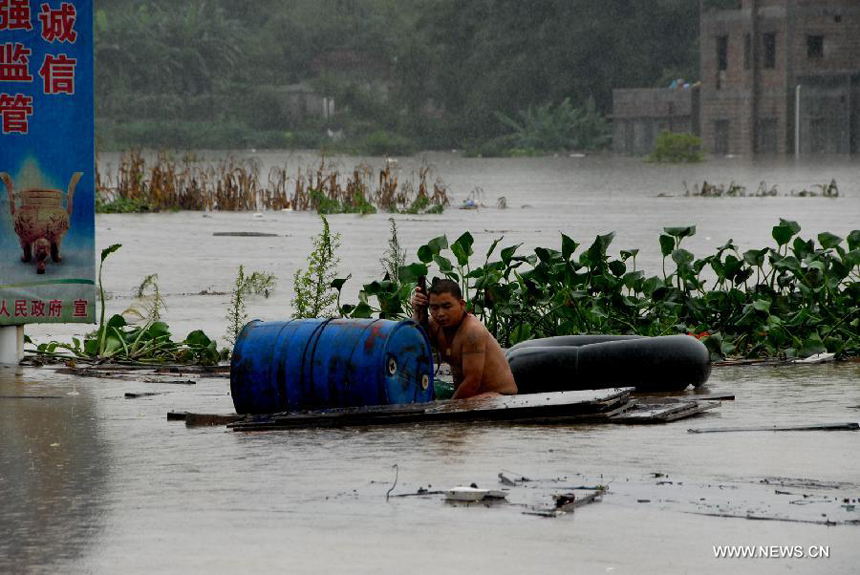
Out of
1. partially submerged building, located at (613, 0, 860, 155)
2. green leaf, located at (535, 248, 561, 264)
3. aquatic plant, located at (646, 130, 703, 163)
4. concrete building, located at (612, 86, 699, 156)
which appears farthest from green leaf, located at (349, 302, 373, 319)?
concrete building, located at (612, 86, 699, 156)

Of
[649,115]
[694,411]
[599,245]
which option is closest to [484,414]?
[694,411]

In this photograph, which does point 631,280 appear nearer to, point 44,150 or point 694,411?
point 694,411

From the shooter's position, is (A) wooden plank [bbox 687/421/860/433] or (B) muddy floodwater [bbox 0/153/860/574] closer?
(B) muddy floodwater [bbox 0/153/860/574]

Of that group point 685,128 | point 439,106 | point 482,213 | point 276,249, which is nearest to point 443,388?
point 276,249

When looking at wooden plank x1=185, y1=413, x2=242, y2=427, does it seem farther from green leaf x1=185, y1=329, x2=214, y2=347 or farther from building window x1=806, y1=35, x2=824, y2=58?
building window x1=806, y1=35, x2=824, y2=58

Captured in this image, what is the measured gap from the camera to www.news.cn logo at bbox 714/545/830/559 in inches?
271

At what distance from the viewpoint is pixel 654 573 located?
21.9 ft

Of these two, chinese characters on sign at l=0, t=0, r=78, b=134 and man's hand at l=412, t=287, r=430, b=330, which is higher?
chinese characters on sign at l=0, t=0, r=78, b=134

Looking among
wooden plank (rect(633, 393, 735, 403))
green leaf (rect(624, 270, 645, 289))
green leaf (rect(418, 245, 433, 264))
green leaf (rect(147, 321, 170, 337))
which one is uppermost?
green leaf (rect(418, 245, 433, 264))

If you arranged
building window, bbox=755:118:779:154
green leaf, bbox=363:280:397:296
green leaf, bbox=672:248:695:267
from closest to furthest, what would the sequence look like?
green leaf, bbox=363:280:397:296, green leaf, bbox=672:248:695:267, building window, bbox=755:118:779:154

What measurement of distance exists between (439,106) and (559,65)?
1394cm

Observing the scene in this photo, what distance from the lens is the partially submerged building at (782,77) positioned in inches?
3821

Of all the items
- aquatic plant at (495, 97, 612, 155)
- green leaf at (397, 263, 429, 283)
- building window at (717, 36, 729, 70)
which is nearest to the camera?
green leaf at (397, 263, 429, 283)

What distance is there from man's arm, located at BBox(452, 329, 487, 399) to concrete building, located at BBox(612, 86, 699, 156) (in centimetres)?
10066
